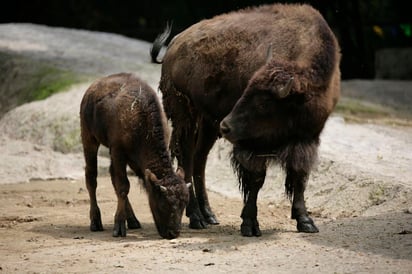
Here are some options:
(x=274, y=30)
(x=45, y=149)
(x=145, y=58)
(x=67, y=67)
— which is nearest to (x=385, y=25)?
(x=145, y=58)

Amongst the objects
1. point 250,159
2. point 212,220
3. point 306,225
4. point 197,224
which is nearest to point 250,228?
point 306,225

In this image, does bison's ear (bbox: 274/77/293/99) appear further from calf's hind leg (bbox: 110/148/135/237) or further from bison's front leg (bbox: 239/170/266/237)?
calf's hind leg (bbox: 110/148/135/237)

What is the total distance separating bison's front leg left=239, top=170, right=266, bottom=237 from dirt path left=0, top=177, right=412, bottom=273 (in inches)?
4.9

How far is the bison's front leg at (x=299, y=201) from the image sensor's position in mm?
8898

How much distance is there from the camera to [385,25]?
81.1 ft

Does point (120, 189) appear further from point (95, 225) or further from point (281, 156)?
point (281, 156)

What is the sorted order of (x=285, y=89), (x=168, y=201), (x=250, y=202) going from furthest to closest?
(x=250, y=202)
(x=168, y=201)
(x=285, y=89)

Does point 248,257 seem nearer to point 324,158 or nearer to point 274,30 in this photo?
point 274,30

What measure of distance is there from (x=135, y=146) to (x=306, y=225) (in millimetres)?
1927

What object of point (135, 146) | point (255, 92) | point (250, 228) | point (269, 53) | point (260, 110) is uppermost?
point (269, 53)

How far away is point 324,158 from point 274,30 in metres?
2.69

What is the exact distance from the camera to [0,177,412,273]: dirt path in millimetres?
7340

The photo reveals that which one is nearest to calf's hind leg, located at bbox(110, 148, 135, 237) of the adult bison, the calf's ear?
the calf's ear

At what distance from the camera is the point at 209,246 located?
8211 millimetres
